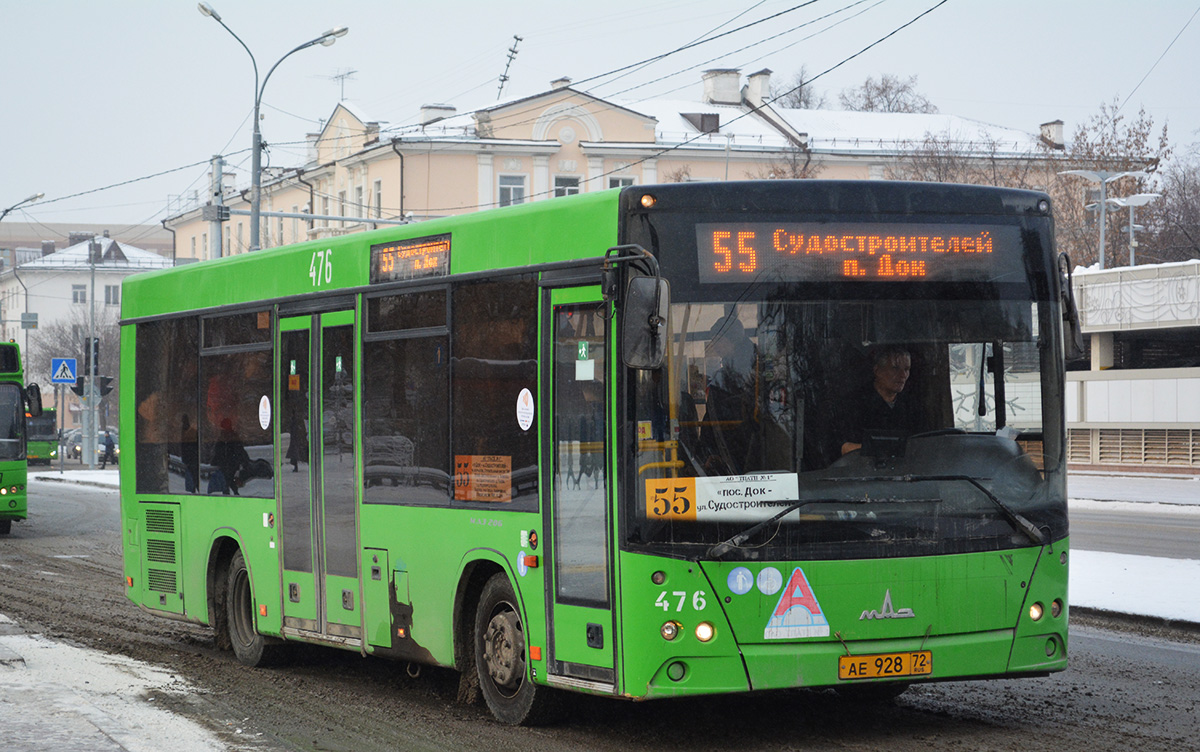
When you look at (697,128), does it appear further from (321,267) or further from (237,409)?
(321,267)

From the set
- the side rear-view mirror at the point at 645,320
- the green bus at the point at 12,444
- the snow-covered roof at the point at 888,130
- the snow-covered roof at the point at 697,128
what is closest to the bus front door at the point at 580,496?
the side rear-view mirror at the point at 645,320

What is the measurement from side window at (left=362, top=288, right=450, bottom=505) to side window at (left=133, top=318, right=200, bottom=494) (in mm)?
2851

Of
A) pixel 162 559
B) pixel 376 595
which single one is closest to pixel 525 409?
pixel 376 595

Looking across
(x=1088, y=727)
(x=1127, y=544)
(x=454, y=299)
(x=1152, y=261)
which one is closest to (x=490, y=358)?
(x=454, y=299)

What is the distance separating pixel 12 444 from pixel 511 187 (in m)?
39.0

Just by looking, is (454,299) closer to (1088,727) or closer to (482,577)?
(482,577)

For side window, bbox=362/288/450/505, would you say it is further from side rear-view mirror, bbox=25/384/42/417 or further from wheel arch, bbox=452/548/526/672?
side rear-view mirror, bbox=25/384/42/417

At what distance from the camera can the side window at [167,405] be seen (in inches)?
477

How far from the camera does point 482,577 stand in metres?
8.77

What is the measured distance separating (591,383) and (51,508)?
28110 millimetres

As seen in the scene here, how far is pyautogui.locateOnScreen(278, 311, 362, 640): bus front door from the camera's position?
9.98 m

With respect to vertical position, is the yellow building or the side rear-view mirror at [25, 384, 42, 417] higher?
the yellow building

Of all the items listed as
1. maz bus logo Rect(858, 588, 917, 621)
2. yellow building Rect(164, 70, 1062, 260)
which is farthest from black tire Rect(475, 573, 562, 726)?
yellow building Rect(164, 70, 1062, 260)

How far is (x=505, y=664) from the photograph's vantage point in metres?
8.52
